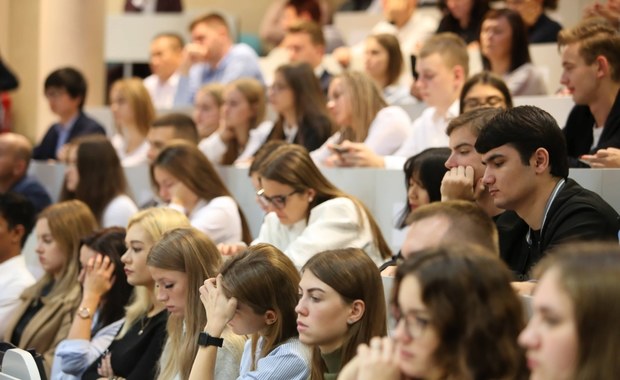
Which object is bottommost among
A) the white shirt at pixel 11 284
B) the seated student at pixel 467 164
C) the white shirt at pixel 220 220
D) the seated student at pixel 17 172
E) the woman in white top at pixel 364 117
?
the white shirt at pixel 11 284

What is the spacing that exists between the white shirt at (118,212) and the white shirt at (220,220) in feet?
2.03

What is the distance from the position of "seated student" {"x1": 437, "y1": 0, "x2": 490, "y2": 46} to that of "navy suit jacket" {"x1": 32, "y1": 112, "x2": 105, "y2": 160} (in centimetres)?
214

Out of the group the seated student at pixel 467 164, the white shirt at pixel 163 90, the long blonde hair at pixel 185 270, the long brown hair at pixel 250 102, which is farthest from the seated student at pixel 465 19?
the long blonde hair at pixel 185 270

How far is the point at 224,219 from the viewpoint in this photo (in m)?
5.07

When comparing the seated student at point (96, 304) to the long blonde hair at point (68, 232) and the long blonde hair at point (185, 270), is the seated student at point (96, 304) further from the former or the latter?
the long blonde hair at point (185, 270)

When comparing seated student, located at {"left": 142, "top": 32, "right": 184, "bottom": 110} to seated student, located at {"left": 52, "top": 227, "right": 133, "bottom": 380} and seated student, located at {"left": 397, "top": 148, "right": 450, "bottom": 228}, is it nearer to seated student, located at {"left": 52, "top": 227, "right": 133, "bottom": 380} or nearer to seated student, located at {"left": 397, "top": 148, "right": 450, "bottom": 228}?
seated student, located at {"left": 52, "top": 227, "right": 133, "bottom": 380}

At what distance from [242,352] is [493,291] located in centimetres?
156

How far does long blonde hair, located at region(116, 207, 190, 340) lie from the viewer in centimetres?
425

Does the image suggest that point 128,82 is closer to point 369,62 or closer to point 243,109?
point 243,109

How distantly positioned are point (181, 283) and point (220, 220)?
132 cm

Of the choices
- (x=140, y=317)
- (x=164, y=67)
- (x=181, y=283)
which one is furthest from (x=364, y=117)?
(x=164, y=67)

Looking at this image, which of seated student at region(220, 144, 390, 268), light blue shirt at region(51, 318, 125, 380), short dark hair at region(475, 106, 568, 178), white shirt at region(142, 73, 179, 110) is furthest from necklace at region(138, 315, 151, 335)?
white shirt at region(142, 73, 179, 110)

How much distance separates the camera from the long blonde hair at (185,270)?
3.68 metres

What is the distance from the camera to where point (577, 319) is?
1.93m
